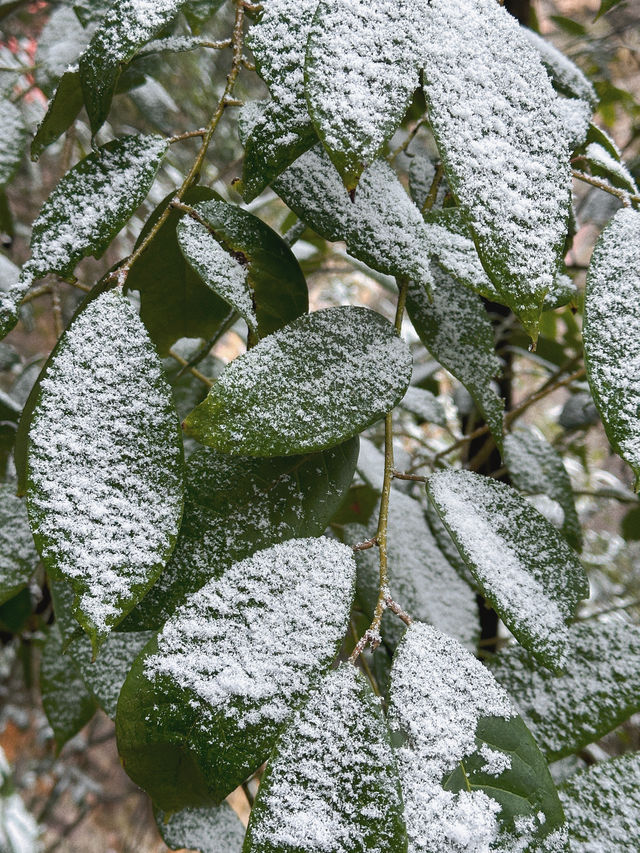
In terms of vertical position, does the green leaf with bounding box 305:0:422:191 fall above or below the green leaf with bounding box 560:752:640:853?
above

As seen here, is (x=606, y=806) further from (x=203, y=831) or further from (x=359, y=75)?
(x=359, y=75)

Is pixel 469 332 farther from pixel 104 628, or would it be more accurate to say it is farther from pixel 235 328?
pixel 235 328

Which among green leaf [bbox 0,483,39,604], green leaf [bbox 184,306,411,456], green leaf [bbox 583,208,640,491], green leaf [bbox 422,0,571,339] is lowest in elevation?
green leaf [bbox 0,483,39,604]

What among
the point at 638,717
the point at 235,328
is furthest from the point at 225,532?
the point at 638,717

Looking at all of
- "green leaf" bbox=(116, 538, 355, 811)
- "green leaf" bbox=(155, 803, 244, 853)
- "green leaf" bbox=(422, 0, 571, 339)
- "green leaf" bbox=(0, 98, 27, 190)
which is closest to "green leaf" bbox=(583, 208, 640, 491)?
"green leaf" bbox=(422, 0, 571, 339)

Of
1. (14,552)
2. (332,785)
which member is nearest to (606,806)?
(332,785)

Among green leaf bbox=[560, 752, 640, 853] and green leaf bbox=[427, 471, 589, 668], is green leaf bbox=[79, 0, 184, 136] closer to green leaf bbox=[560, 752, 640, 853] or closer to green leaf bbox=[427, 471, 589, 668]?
green leaf bbox=[427, 471, 589, 668]
